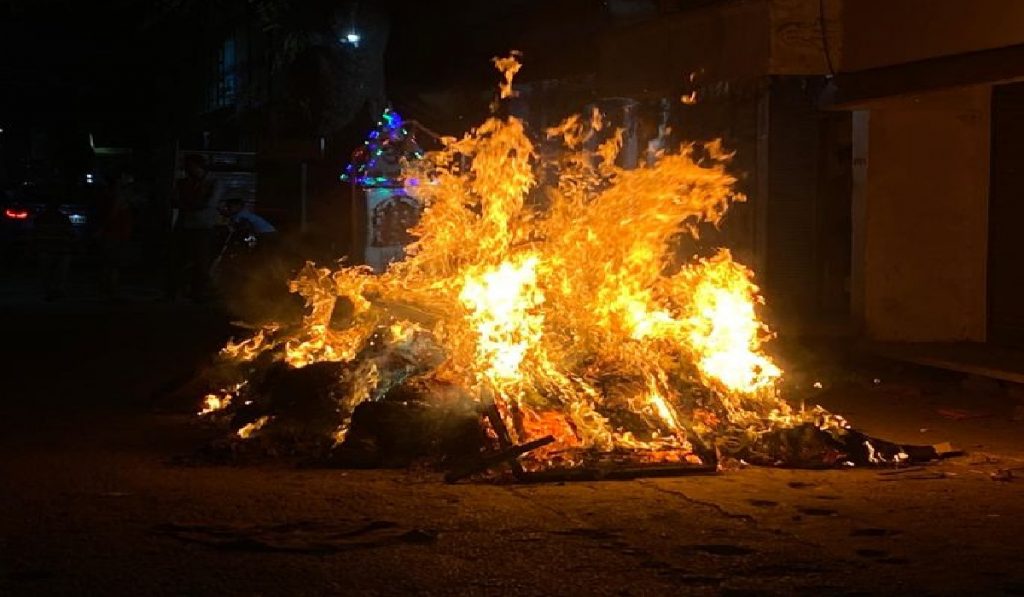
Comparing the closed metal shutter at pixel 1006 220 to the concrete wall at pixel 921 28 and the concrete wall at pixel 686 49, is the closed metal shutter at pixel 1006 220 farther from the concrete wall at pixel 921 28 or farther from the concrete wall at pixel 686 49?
the concrete wall at pixel 686 49

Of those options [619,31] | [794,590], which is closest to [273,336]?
[794,590]

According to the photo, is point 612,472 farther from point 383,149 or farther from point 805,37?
point 383,149

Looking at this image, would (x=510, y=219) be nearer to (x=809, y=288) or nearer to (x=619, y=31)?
(x=809, y=288)

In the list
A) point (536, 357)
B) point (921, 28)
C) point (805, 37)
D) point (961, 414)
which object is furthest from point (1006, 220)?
point (536, 357)

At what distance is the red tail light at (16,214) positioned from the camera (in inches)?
1133

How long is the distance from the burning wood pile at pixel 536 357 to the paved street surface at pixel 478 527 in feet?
1.25

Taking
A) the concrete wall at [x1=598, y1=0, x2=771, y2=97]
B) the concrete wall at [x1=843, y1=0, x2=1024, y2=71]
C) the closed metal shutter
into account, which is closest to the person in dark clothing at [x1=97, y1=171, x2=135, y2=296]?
the concrete wall at [x1=598, y1=0, x2=771, y2=97]

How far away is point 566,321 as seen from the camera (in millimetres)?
8648

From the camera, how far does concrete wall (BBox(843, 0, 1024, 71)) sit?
10.7 metres

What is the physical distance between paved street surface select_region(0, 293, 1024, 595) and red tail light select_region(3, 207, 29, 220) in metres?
21.3

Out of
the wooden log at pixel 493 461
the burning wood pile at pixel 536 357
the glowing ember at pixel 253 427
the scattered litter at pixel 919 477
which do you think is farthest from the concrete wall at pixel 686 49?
the glowing ember at pixel 253 427

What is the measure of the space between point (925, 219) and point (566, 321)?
19.0 ft

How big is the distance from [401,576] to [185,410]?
499cm

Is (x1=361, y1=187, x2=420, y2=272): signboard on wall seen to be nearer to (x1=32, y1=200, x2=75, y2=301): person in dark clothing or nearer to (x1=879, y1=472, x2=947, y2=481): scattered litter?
(x1=32, y1=200, x2=75, y2=301): person in dark clothing
